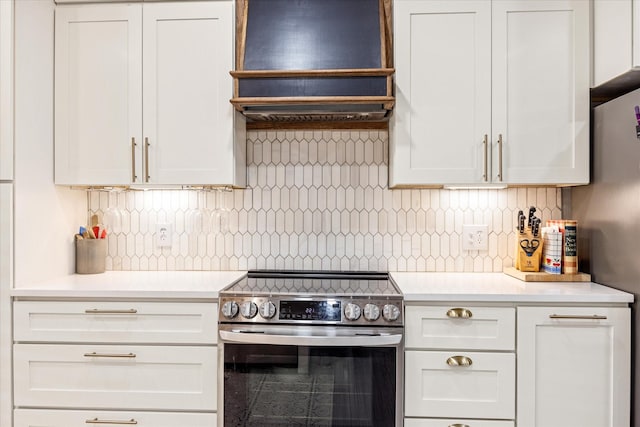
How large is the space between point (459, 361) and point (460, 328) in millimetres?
128

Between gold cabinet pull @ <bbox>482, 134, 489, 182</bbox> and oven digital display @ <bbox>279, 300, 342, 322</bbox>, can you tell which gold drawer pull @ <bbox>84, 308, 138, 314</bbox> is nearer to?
oven digital display @ <bbox>279, 300, 342, 322</bbox>

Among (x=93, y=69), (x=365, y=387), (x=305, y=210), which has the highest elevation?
(x=93, y=69)

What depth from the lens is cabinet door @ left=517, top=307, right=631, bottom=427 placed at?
64.8 inches

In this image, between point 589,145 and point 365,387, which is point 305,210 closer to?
point 365,387

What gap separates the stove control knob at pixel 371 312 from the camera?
5.47 ft

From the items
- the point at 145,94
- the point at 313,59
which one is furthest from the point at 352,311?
the point at 145,94

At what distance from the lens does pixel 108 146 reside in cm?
198

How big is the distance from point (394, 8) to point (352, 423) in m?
1.80

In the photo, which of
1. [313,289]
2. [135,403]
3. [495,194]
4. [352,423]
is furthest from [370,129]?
[135,403]

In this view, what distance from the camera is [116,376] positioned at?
175 centimetres

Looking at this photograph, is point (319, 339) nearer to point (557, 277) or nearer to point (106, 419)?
point (106, 419)

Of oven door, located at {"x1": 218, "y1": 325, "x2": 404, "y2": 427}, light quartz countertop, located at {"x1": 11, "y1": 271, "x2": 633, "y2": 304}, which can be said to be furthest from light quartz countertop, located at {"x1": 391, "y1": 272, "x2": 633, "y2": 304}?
oven door, located at {"x1": 218, "y1": 325, "x2": 404, "y2": 427}

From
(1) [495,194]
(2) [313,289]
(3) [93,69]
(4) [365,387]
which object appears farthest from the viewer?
(1) [495,194]

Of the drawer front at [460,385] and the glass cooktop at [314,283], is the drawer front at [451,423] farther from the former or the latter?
the glass cooktop at [314,283]
